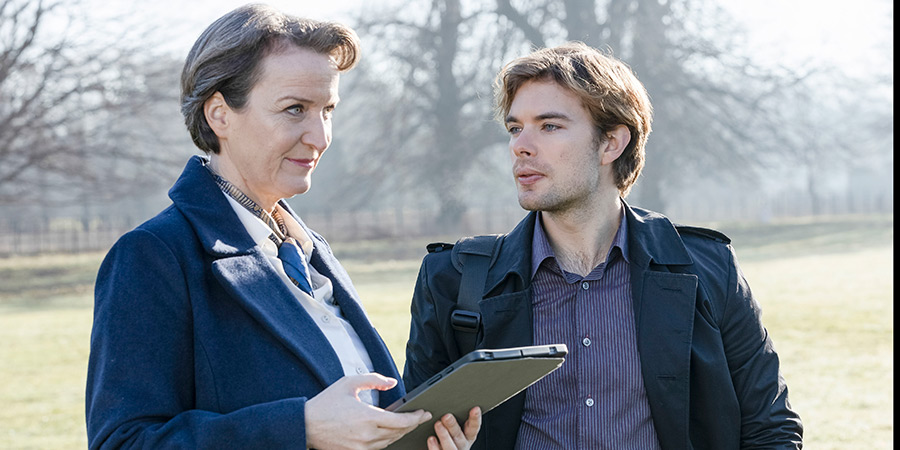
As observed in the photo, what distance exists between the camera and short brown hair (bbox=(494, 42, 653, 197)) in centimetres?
324

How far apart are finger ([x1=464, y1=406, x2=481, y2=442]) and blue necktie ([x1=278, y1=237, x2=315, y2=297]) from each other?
54 centimetres

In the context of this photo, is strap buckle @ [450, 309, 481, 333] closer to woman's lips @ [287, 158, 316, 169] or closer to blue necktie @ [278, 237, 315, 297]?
blue necktie @ [278, 237, 315, 297]

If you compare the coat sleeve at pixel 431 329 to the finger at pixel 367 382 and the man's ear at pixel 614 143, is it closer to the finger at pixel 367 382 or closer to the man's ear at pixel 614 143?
the man's ear at pixel 614 143

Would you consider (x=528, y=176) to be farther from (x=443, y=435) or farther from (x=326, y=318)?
(x=443, y=435)

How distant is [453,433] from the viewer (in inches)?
92.3

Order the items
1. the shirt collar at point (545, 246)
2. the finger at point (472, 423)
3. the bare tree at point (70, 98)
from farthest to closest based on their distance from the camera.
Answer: the bare tree at point (70, 98) → the shirt collar at point (545, 246) → the finger at point (472, 423)

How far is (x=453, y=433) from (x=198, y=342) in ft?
2.25

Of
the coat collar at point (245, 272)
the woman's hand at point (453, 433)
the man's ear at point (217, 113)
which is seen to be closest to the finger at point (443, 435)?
the woman's hand at point (453, 433)

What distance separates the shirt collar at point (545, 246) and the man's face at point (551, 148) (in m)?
0.12

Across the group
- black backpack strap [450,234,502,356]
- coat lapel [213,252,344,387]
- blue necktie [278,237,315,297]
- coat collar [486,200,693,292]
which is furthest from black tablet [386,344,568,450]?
coat collar [486,200,693,292]

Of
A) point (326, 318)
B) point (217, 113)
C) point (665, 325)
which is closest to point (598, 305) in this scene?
point (665, 325)

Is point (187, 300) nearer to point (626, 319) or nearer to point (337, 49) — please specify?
point (337, 49)

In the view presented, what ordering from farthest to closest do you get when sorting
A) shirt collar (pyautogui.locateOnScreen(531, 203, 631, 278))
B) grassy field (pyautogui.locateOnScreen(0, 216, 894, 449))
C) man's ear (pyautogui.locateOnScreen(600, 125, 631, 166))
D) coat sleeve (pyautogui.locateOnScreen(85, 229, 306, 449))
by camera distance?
grassy field (pyautogui.locateOnScreen(0, 216, 894, 449)) < man's ear (pyautogui.locateOnScreen(600, 125, 631, 166)) < shirt collar (pyautogui.locateOnScreen(531, 203, 631, 278)) < coat sleeve (pyautogui.locateOnScreen(85, 229, 306, 449))

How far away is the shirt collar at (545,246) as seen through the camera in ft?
10.5
